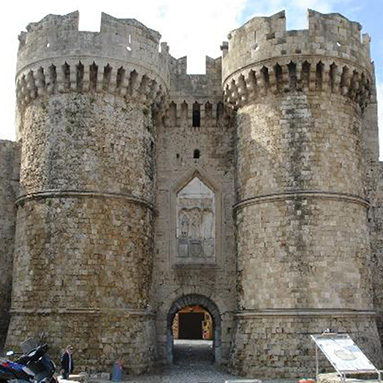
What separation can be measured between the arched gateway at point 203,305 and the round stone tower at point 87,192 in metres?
0.81

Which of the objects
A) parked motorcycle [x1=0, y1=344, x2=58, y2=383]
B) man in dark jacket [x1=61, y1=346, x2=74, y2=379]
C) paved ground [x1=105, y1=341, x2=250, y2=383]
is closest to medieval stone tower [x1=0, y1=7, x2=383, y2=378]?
paved ground [x1=105, y1=341, x2=250, y2=383]

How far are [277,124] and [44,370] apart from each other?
735 centimetres

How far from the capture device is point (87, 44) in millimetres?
13195

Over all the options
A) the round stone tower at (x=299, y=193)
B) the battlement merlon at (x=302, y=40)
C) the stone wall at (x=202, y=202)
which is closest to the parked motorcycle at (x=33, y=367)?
the round stone tower at (x=299, y=193)

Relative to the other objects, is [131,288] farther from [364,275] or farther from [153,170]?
[364,275]

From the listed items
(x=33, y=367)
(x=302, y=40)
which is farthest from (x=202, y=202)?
(x=33, y=367)

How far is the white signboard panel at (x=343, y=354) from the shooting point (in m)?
8.64

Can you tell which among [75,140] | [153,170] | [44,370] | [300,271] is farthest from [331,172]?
[44,370]

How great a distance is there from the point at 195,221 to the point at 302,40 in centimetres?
498

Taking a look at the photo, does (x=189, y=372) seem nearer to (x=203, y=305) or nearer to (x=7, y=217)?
(x=203, y=305)

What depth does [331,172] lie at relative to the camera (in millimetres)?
12695

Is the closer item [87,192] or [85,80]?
[87,192]

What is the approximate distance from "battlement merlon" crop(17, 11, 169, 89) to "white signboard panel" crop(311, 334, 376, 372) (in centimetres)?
755

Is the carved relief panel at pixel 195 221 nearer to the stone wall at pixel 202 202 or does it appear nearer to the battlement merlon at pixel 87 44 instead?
→ the stone wall at pixel 202 202
